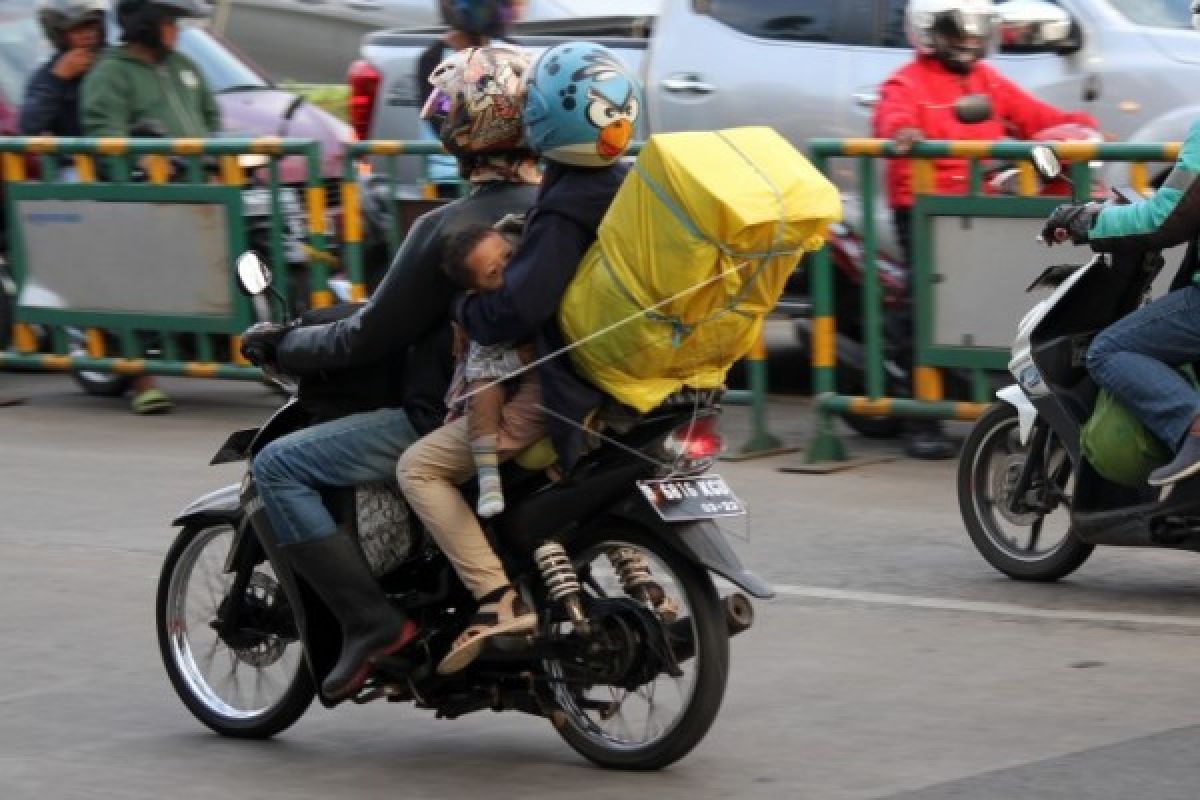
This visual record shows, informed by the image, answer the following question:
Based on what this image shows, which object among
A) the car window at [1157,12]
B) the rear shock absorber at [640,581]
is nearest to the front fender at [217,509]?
the rear shock absorber at [640,581]

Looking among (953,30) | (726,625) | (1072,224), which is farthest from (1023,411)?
(953,30)

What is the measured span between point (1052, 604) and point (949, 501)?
1.87 meters

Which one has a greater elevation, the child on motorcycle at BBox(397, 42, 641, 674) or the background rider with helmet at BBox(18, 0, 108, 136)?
the child on motorcycle at BBox(397, 42, 641, 674)

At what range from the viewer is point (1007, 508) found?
332 inches

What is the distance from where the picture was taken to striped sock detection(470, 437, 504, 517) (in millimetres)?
5930

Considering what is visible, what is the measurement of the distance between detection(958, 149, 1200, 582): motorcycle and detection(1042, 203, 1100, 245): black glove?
161mm

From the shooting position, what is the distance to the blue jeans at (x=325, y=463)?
20.3 feet

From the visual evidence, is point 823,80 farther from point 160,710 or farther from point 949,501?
point 160,710

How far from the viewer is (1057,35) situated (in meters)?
11.7

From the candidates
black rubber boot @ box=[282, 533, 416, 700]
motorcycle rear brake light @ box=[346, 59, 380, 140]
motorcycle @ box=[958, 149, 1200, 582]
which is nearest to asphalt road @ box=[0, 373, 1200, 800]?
motorcycle @ box=[958, 149, 1200, 582]

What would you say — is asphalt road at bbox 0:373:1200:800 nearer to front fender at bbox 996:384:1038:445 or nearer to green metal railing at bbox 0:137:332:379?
front fender at bbox 996:384:1038:445

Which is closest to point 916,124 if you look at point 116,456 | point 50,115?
point 116,456

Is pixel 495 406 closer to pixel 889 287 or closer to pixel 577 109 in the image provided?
pixel 577 109

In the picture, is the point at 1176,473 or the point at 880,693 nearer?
the point at 880,693
